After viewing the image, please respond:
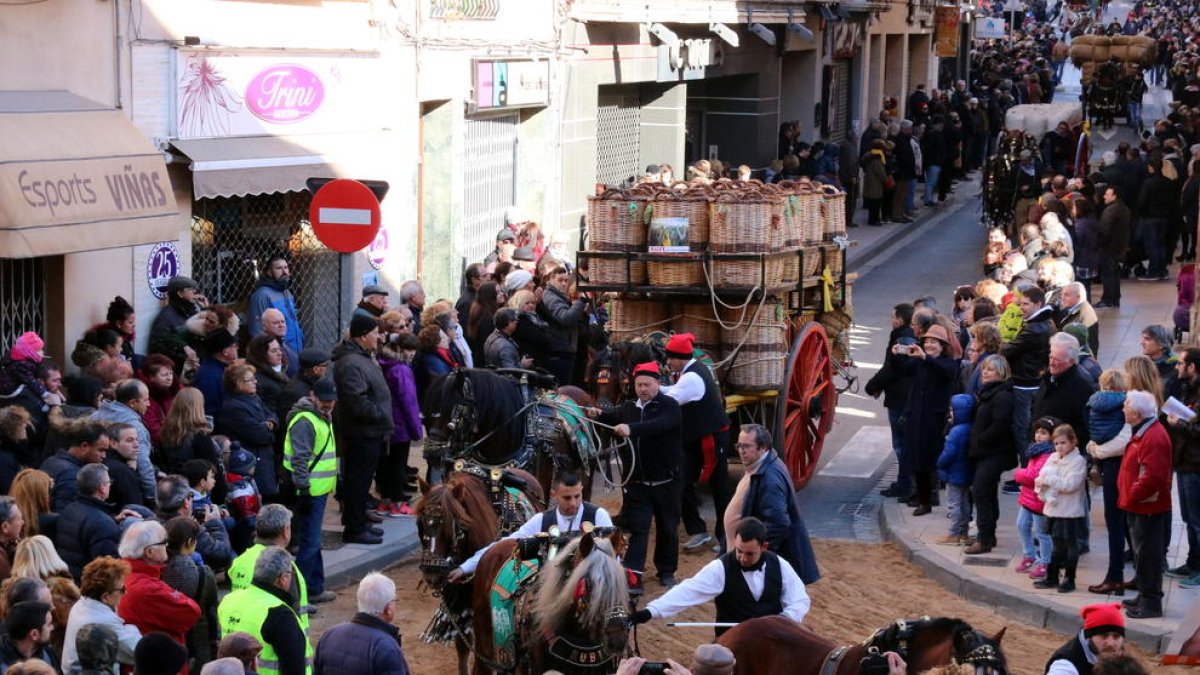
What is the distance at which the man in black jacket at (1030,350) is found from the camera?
1289cm

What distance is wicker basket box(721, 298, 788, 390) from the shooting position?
42.7ft

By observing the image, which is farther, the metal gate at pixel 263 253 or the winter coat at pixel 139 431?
the metal gate at pixel 263 253

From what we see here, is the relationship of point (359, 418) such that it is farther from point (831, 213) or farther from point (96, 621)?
point (96, 621)

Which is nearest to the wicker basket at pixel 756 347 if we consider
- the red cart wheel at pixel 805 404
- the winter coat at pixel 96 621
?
the red cart wheel at pixel 805 404

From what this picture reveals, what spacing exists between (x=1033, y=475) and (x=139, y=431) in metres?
5.72

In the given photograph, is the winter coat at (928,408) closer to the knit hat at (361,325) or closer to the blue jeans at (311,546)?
the knit hat at (361,325)

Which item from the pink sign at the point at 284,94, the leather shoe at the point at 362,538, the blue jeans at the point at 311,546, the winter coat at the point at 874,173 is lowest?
the leather shoe at the point at 362,538

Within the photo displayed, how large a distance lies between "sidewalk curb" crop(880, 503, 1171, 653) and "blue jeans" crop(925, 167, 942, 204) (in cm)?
2017

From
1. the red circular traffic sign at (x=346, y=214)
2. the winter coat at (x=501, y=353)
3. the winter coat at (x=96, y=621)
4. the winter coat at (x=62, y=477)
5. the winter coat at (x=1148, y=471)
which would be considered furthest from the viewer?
the winter coat at (x=501, y=353)

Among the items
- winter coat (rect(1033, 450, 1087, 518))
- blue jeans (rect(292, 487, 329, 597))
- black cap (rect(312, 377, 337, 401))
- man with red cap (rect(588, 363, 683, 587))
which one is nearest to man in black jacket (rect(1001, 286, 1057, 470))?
winter coat (rect(1033, 450, 1087, 518))

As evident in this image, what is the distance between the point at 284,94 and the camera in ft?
51.2

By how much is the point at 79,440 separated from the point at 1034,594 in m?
6.13

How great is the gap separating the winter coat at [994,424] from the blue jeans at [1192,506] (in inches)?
47.9

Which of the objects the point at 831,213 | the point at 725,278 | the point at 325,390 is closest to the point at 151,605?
the point at 325,390
